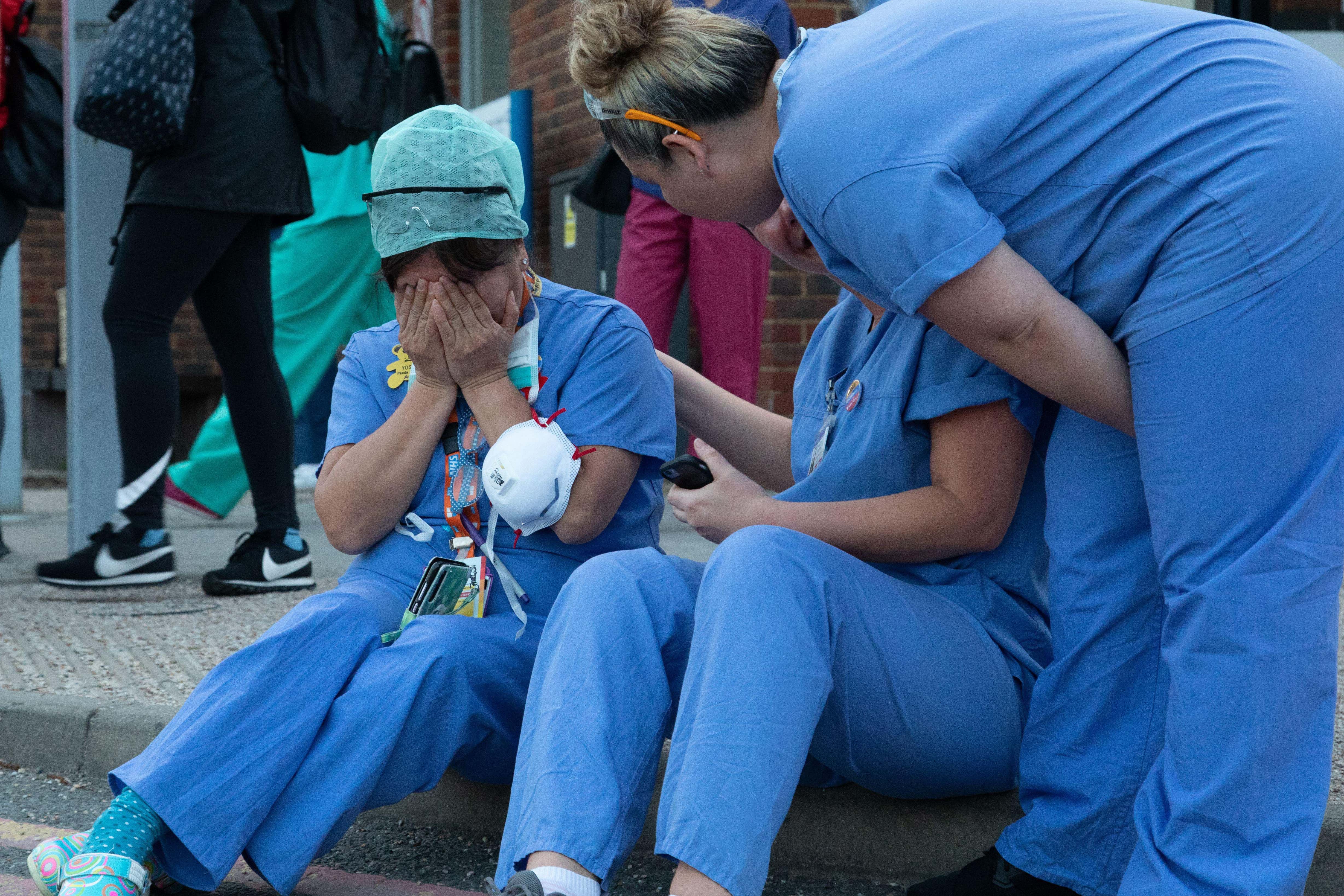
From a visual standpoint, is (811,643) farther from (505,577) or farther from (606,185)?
(606,185)

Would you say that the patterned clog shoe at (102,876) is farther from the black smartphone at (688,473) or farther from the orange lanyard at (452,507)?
the black smartphone at (688,473)

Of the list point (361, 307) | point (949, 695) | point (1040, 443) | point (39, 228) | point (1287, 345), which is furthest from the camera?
point (39, 228)

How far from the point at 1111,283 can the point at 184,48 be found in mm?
3060

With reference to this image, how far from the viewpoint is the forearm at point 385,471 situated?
2.41 meters

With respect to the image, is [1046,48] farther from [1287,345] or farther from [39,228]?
[39,228]

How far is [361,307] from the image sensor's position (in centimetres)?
641

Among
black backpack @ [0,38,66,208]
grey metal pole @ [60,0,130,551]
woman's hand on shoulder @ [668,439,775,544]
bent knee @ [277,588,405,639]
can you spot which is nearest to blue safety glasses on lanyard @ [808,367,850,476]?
woman's hand on shoulder @ [668,439,775,544]

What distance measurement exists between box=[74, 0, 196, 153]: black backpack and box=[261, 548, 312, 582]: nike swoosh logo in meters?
1.22

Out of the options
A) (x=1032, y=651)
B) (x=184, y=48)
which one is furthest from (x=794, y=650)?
(x=184, y=48)

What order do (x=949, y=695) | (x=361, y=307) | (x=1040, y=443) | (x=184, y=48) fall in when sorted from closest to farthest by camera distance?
1. (x=949, y=695)
2. (x=1040, y=443)
3. (x=184, y=48)
4. (x=361, y=307)

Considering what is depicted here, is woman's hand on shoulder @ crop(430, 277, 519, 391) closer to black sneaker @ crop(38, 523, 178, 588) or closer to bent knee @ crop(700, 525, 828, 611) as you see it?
bent knee @ crop(700, 525, 828, 611)

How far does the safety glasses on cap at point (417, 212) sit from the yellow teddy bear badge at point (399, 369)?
0.23 m

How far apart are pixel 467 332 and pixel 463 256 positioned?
13cm

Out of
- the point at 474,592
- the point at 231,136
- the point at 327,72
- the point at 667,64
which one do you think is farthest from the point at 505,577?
the point at 327,72
